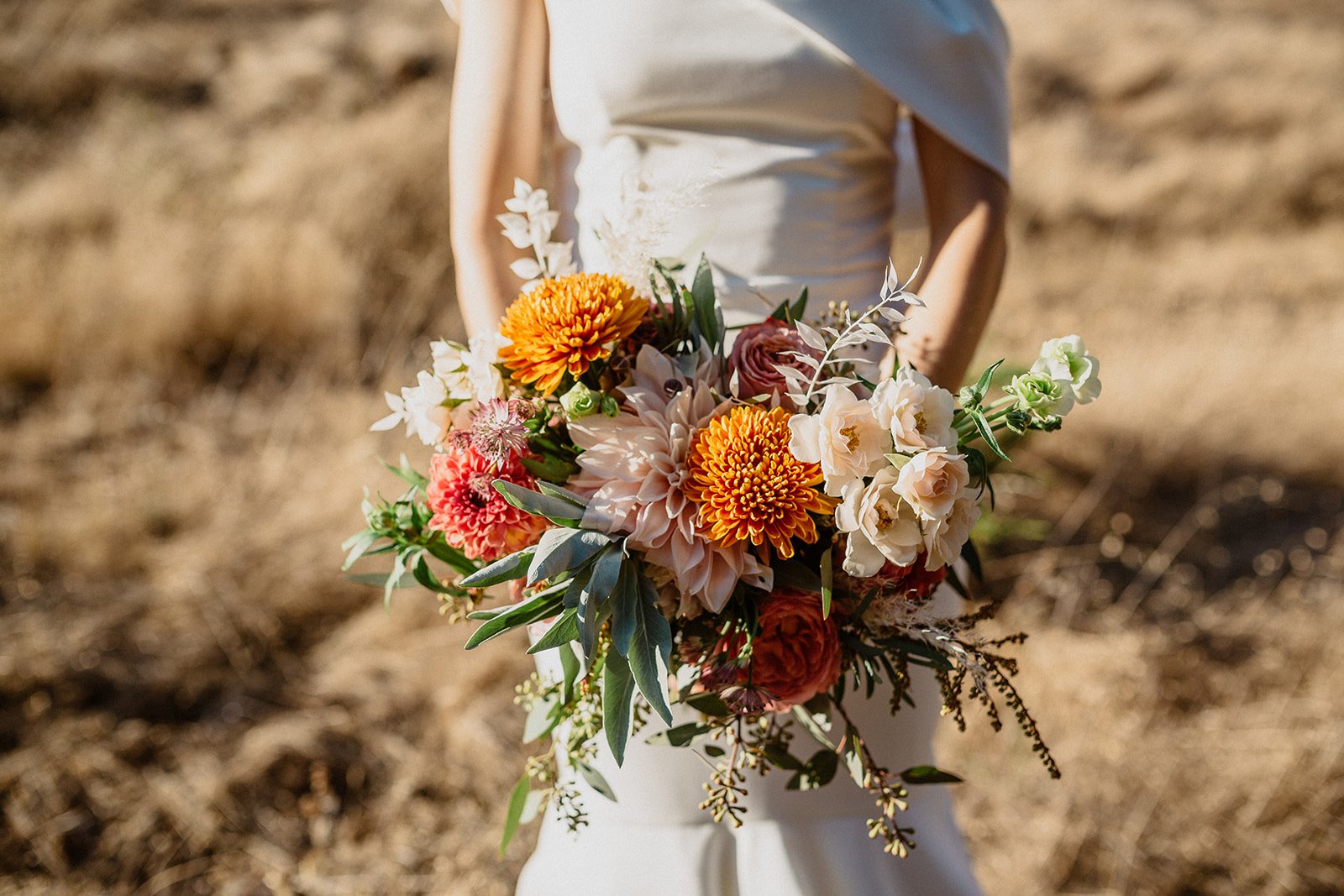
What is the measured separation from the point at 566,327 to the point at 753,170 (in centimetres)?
58

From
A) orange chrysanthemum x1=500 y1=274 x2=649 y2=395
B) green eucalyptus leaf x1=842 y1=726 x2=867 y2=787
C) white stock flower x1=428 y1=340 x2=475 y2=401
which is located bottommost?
green eucalyptus leaf x1=842 y1=726 x2=867 y2=787

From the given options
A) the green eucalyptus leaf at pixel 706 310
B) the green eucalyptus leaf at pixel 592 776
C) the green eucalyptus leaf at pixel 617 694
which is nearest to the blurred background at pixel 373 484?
the green eucalyptus leaf at pixel 592 776

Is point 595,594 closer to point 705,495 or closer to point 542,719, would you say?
point 705,495

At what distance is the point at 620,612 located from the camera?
1064 millimetres

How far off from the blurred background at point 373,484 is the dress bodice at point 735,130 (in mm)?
1762

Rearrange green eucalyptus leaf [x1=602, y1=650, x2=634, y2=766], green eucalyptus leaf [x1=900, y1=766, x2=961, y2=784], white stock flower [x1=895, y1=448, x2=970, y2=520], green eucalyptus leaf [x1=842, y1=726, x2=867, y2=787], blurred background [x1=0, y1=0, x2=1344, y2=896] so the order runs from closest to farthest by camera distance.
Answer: white stock flower [x1=895, y1=448, x2=970, y2=520], green eucalyptus leaf [x1=602, y1=650, x2=634, y2=766], green eucalyptus leaf [x1=842, y1=726, x2=867, y2=787], green eucalyptus leaf [x1=900, y1=766, x2=961, y2=784], blurred background [x1=0, y1=0, x2=1344, y2=896]

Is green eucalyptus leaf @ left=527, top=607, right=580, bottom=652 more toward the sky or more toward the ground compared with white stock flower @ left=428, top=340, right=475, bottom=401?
more toward the ground

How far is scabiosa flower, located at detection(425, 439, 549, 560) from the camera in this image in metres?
1.10

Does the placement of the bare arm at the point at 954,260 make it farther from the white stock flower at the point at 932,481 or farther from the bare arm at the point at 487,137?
the bare arm at the point at 487,137

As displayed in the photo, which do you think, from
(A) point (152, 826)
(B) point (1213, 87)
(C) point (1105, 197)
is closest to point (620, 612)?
(A) point (152, 826)

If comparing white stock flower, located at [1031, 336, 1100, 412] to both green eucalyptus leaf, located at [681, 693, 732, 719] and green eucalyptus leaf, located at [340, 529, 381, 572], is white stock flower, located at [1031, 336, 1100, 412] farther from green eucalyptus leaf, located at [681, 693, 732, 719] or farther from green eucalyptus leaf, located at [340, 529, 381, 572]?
green eucalyptus leaf, located at [340, 529, 381, 572]

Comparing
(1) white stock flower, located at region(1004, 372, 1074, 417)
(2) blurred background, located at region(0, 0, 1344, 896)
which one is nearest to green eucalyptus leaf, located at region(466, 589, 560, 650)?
(1) white stock flower, located at region(1004, 372, 1074, 417)

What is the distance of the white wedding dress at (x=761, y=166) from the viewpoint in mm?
1467

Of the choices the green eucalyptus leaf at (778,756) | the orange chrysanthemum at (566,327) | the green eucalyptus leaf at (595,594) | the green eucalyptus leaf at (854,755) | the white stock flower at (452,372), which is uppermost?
the orange chrysanthemum at (566,327)
